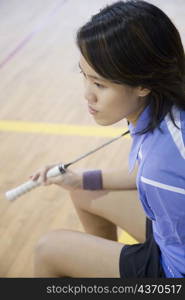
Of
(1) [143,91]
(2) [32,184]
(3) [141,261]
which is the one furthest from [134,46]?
(2) [32,184]

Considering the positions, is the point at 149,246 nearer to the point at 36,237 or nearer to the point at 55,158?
the point at 36,237

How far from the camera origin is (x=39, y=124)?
2336 mm

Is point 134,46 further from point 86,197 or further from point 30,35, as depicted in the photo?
point 30,35

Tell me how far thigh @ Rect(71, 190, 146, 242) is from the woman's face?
0.34m

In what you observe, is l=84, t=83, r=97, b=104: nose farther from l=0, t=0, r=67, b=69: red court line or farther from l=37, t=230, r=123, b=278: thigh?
l=0, t=0, r=67, b=69: red court line

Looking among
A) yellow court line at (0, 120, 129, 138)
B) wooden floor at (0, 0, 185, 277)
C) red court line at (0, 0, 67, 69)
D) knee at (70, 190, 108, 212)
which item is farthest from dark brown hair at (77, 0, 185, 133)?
red court line at (0, 0, 67, 69)

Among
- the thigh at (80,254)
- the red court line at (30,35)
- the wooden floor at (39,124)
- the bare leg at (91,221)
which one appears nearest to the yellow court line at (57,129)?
the wooden floor at (39,124)

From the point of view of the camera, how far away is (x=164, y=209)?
86 centimetres

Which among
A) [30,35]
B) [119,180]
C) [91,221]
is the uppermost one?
[30,35]

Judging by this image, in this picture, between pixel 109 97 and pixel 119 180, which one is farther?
pixel 119 180

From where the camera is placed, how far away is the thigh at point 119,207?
120 cm

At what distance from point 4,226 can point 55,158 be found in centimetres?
47

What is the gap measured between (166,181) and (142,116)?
Result: 18 centimetres

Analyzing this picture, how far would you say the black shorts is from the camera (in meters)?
0.98
